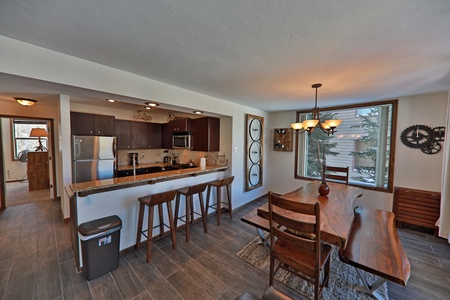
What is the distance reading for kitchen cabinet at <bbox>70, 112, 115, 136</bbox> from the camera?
346 cm

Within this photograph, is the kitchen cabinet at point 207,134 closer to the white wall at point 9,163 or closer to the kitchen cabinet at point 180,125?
the kitchen cabinet at point 180,125

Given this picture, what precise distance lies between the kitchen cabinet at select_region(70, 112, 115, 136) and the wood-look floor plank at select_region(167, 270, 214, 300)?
3351 mm

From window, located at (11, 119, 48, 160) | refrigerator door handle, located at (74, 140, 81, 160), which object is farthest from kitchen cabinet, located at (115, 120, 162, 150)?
window, located at (11, 119, 48, 160)

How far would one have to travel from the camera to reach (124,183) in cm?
226

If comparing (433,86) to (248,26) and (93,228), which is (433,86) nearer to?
(248,26)

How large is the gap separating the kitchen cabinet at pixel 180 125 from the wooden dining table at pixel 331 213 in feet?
9.07

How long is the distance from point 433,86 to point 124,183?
185 inches

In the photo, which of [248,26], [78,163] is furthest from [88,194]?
[248,26]

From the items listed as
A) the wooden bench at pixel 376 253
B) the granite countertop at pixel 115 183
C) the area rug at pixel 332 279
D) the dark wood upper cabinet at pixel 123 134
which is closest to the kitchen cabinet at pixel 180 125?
the dark wood upper cabinet at pixel 123 134

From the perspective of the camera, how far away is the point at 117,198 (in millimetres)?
2312

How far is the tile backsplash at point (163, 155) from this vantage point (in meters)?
4.24

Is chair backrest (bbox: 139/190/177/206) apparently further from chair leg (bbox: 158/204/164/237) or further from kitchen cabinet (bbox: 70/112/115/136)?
kitchen cabinet (bbox: 70/112/115/136)

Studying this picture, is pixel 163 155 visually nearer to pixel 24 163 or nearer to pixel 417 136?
pixel 24 163

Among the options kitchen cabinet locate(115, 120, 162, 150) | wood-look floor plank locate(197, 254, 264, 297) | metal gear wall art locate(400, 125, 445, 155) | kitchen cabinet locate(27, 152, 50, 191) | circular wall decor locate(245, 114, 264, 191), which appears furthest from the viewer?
kitchen cabinet locate(27, 152, 50, 191)
